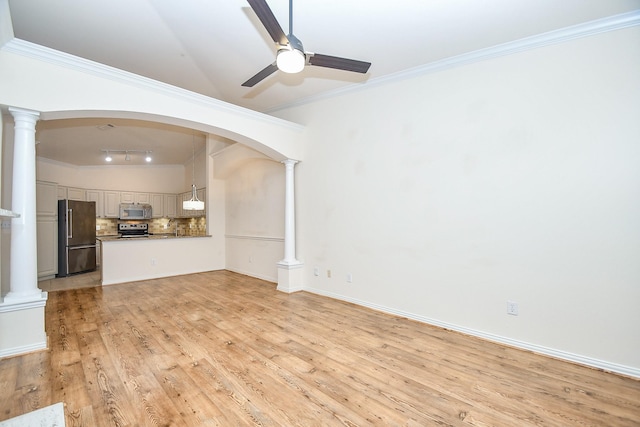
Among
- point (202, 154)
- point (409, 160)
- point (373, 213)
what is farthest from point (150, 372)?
point (202, 154)

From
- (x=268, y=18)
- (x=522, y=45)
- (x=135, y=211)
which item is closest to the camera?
(x=268, y=18)

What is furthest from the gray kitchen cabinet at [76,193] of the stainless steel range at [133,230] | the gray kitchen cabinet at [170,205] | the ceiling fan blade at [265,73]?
the ceiling fan blade at [265,73]

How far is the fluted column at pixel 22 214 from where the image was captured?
2.66 metres

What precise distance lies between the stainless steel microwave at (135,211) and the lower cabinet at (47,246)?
188cm

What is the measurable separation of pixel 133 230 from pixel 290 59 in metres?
8.57

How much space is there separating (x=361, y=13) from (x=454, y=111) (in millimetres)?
1472

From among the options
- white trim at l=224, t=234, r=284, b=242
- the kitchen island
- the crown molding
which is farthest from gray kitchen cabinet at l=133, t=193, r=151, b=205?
the crown molding

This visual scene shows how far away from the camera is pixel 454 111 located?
10.8 ft

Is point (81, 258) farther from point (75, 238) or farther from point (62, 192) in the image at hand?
point (62, 192)

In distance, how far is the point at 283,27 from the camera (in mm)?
3174

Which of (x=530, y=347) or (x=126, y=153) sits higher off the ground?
(x=126, y=153)

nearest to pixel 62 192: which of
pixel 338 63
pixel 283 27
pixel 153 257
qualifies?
pixel 153 257

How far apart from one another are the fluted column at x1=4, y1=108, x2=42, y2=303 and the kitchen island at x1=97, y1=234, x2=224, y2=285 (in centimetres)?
299

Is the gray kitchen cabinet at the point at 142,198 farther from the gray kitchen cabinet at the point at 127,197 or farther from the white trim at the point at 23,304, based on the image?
the white trim at the point at 23,304
